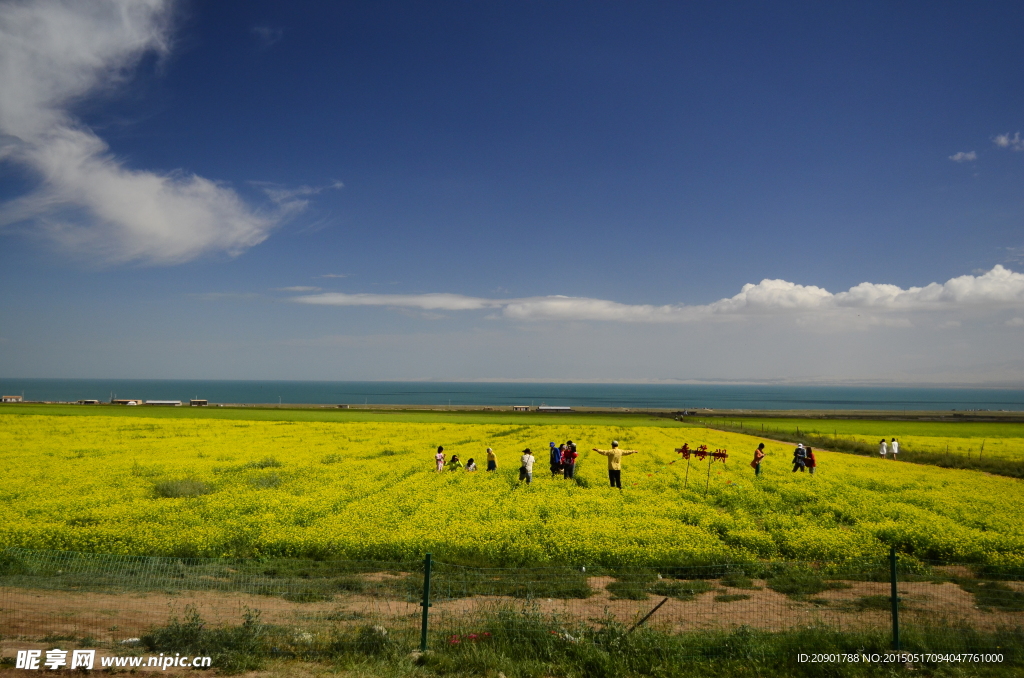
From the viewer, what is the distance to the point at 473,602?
1138 centimetres

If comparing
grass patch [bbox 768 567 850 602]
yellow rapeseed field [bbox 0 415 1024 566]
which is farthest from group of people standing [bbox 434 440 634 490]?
grass patch [bbox 768 567 850 602]

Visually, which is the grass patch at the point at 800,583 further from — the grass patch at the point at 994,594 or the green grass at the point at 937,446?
the green grass at the point at 937,446

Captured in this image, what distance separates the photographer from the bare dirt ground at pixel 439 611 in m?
9.84

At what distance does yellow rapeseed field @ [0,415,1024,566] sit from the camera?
49.4ft

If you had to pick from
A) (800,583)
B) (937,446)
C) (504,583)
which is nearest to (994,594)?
(800,583)

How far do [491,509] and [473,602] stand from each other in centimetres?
758

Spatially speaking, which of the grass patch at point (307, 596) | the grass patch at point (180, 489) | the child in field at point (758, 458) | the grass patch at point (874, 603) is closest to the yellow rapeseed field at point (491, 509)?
the grass patch at point (180, 489)

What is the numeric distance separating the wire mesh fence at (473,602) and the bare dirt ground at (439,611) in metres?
0.04

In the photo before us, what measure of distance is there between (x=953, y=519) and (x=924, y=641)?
517 inches

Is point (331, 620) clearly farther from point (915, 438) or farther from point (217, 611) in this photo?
point (915, 438)

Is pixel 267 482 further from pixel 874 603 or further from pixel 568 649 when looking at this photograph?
pixel 874 603

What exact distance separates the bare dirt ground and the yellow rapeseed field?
2728mm

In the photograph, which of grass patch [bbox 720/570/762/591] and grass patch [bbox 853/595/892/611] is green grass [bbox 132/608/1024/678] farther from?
grass patch [bbox 720/570/762/591]

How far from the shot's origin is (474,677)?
8.15 metres
